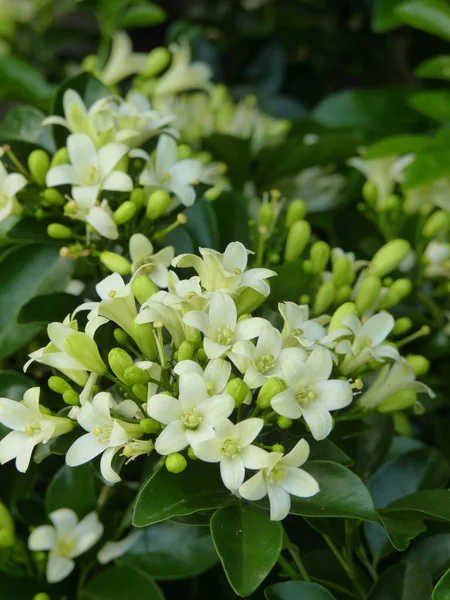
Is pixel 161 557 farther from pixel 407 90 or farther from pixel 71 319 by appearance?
pixel 407 90

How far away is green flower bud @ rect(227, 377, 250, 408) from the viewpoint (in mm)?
487

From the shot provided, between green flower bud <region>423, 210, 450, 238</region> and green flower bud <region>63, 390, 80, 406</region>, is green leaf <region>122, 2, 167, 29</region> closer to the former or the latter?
green flower bud <region>423, 210, 450, 238</region>

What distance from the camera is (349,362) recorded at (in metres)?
0.60

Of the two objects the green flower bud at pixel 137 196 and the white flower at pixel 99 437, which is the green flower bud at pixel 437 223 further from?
the white flower at pixel 99 437

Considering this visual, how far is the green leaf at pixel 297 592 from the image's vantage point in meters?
0.54

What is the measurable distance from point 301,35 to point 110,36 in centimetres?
56

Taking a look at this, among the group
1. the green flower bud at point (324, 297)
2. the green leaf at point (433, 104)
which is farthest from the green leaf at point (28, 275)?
the green leaf at point (433, 104)

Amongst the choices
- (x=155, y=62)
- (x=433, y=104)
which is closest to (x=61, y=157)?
(x=155, y=62)

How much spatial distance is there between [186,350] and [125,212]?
0.18 meters

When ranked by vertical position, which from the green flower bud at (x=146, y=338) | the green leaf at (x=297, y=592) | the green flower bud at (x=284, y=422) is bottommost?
the green leaf at (x=297, y=592)

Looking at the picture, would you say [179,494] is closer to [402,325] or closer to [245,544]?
[245,544]

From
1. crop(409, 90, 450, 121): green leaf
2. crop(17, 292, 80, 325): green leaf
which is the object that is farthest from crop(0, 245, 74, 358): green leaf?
crop(409, 90, 450, 121): green leaf

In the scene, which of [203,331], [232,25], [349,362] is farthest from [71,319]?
[232,25]

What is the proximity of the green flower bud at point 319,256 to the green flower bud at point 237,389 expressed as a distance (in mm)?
245
